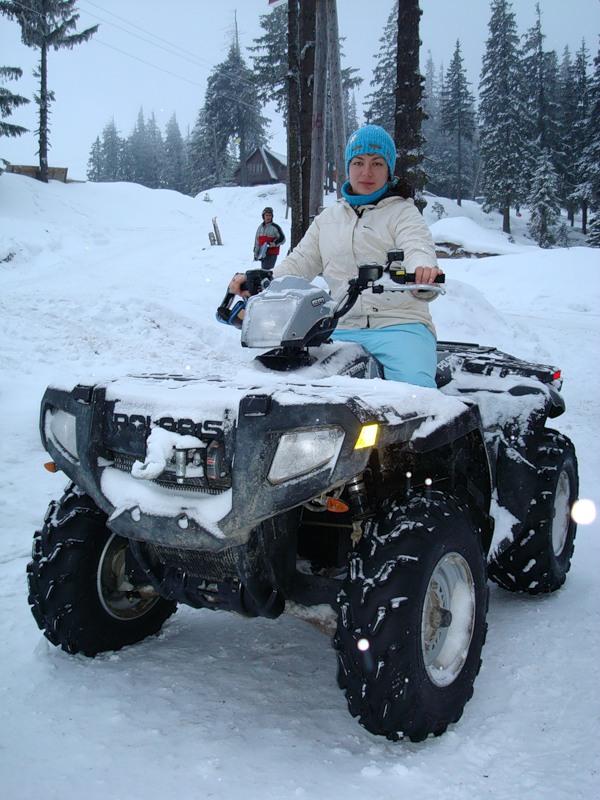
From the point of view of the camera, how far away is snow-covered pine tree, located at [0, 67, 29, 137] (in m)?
31.9

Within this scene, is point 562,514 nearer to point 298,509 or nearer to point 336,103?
point 298,509

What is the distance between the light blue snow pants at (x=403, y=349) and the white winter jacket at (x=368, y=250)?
0.08 meters

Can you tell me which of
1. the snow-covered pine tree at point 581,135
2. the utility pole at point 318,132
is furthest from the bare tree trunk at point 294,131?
the snow-covered pine tree at point 581,135

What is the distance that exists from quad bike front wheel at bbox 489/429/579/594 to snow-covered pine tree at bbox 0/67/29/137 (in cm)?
3509

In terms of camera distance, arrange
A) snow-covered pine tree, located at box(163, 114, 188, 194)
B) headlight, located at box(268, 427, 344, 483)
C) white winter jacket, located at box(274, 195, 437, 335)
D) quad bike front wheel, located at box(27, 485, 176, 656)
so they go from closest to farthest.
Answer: headlight, located at box(268, 427, 344, 483)
quad bike front wheel, located at box(27, 485, 176, 656)
white winter jacket, located at box(274, 195, 437, 335)
snow-covered pine tree, located at box(163, 114, 188, 194)

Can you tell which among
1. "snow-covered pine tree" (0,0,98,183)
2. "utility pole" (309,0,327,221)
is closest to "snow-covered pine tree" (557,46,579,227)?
"snow-covered pine tree" (0,0,98,183)

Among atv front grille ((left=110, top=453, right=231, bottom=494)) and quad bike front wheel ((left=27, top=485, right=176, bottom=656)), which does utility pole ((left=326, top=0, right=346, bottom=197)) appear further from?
atv front grille ((left=110, top=453, right=231, bottom=494))

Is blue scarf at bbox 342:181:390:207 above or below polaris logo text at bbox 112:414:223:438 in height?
above

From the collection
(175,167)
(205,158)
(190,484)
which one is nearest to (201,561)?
(190,484)

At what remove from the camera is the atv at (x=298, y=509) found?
2.10m

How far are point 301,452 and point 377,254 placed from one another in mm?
1881

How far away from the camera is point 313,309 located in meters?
2.88

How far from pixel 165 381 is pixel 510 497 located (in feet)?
6.14

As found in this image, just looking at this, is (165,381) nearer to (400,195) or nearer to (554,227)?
(400,195)
